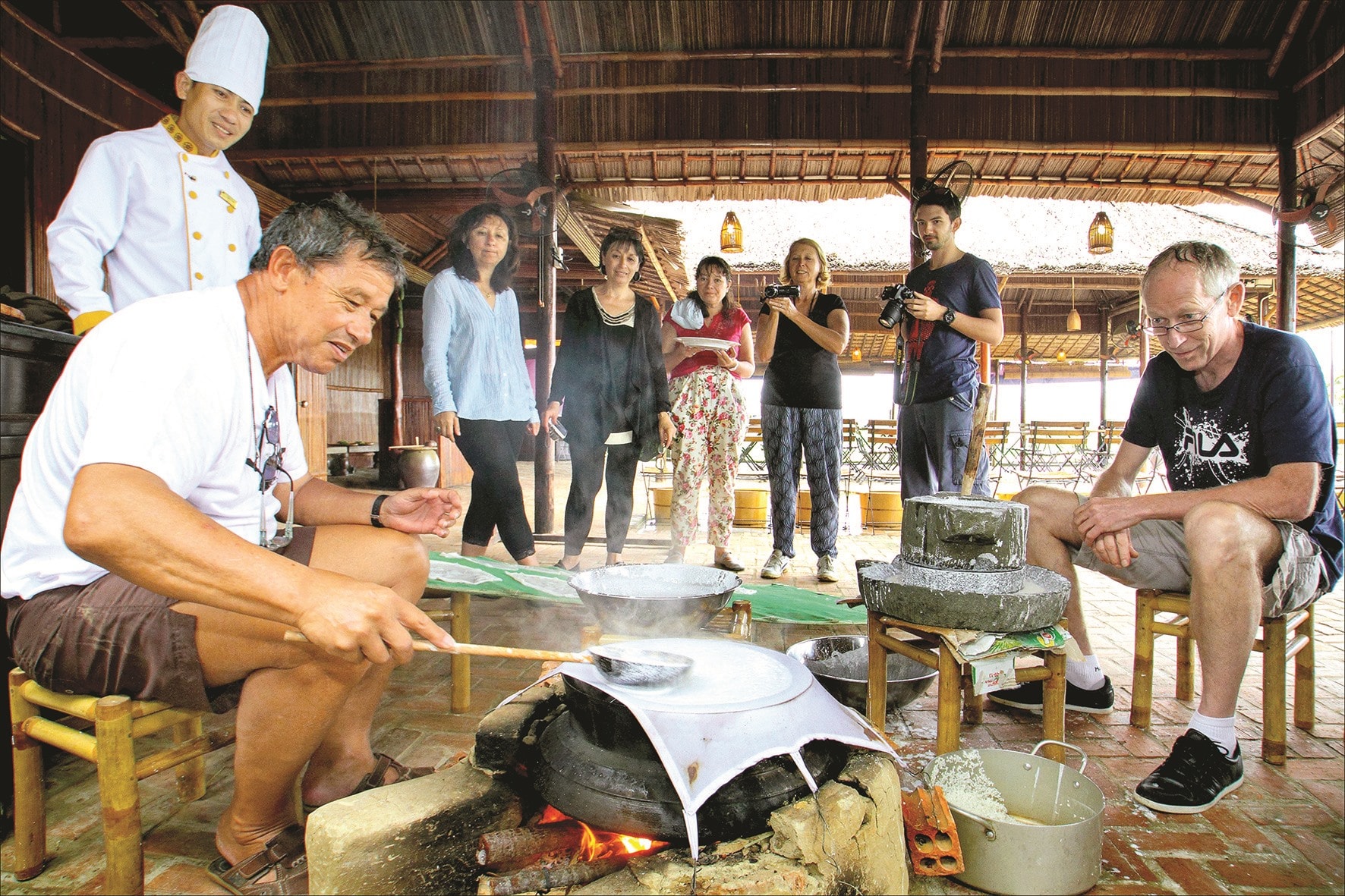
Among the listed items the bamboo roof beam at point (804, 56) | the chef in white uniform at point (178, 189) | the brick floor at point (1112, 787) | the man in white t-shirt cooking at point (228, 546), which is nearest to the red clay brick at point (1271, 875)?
the brick floor at point (1112, 787)

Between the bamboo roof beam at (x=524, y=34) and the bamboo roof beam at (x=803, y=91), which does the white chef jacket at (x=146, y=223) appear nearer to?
the bamboo roof beam at (x=524, y=34)

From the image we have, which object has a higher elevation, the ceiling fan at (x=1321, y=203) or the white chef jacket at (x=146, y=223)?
the ceiling fan at (x=1321, y=203)

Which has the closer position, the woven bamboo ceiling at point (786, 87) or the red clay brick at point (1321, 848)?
the red clay brick at point (1321, 848)

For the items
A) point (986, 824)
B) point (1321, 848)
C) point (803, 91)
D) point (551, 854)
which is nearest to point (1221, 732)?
point (1321, 848)

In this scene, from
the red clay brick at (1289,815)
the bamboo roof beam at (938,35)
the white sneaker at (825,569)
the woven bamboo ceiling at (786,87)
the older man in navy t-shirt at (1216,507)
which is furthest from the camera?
the woven bamboo ceiling at (786,87)

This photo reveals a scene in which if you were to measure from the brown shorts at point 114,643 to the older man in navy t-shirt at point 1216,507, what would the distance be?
2563 mm

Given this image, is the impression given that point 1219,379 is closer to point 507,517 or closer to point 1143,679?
point 1143,679

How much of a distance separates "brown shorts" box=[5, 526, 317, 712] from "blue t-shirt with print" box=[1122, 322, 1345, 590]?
3063mm

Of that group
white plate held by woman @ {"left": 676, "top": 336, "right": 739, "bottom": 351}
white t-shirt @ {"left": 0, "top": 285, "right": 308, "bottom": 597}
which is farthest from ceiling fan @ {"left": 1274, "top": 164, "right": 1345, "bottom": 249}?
white t-shirt @ {"left": 0, "top": 285, "right": 308, "bottom": 597}

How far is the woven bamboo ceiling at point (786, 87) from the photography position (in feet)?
19.0

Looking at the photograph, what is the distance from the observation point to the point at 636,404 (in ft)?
14.7

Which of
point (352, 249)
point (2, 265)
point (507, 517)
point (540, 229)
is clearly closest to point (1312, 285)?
point (540, 229)

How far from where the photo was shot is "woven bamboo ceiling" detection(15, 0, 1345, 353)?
228 inches

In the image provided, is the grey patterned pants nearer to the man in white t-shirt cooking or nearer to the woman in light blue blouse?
the woman in light blue blouse
